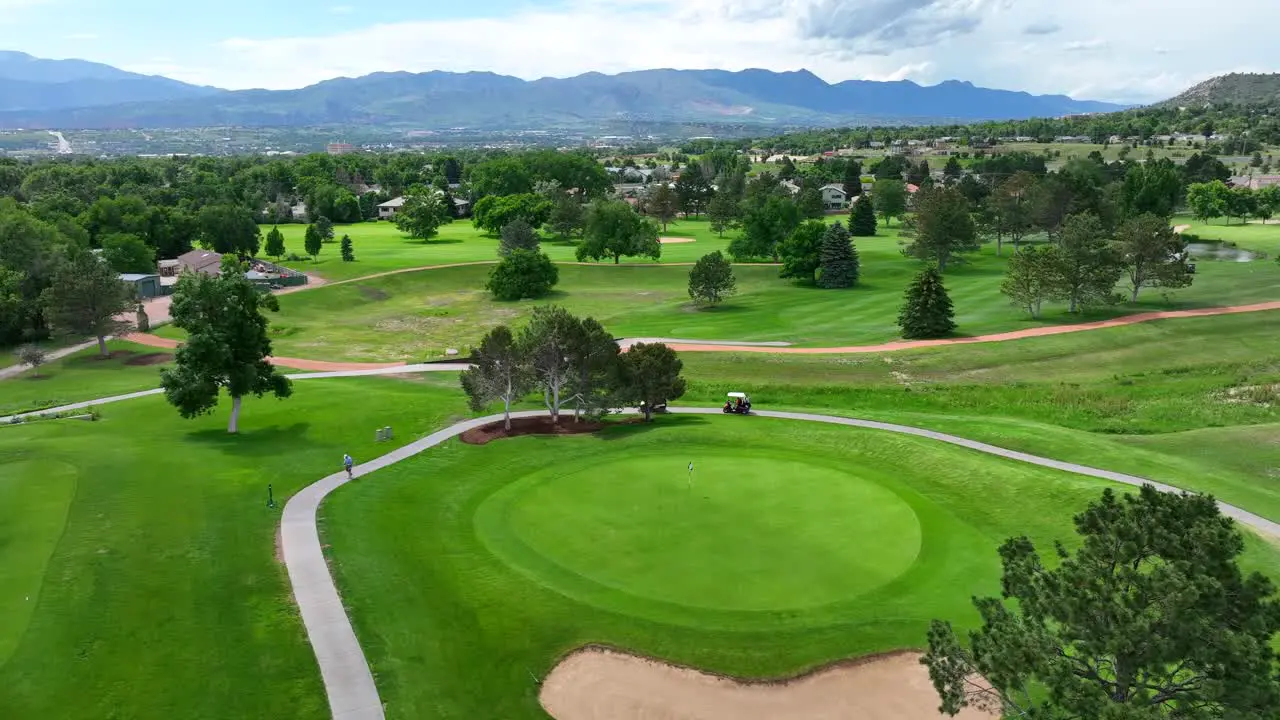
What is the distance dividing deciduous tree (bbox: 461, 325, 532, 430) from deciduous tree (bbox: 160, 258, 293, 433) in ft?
43.6

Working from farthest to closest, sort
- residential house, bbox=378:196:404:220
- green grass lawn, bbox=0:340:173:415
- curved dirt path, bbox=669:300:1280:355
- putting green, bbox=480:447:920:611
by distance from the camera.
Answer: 1. residential house, bbox=378:196:404:220
2. curved dirt path, bbox=669:300:1280:355
3. green grass lawn, bbox=0:340:173:415
4. putting green, bbox=480:447:920:611

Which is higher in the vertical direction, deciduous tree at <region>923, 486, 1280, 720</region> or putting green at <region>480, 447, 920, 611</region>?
deciduous tree at <region>923, 486, 1280, 720</region>

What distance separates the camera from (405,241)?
154 meters

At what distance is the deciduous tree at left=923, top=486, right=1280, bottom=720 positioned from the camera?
1355 centimetres

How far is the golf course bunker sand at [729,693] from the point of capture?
74.3 ft

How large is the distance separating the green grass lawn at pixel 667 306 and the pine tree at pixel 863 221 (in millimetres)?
27284

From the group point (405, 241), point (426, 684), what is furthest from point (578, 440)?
point (405, 241)

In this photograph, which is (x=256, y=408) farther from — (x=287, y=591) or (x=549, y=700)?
(x=549, y=700)

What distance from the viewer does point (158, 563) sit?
30875mm

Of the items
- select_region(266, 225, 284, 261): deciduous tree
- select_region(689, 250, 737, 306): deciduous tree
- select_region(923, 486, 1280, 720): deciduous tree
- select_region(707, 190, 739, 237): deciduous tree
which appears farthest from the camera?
select_region(707, 190, 739, 237): deciduous tree

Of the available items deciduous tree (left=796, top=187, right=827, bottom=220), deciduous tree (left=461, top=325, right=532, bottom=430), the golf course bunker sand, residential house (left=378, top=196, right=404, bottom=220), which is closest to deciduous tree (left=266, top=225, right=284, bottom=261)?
residential house (left=378, top=196, right=404, bottom=220)

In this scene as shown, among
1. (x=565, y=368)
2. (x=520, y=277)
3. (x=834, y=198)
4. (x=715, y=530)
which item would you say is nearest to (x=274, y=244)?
(x=520, y=277)

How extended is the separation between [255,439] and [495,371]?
47.4ft

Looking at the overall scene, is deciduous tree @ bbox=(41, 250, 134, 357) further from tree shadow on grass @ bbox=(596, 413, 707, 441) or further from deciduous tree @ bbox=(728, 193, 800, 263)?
deciduous tree @ bbox=(728, 193, 800, 263)
